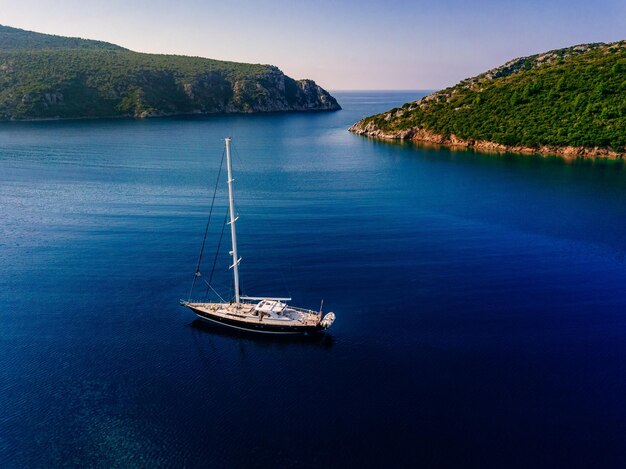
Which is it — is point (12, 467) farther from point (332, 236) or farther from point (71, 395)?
point (332, 236)

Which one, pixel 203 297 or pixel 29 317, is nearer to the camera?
pixel 29 317

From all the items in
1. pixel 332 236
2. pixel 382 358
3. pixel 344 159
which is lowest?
pixel 382 358

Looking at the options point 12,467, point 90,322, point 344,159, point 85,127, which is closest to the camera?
point 12,467

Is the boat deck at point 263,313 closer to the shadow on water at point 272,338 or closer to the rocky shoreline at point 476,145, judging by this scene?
the shadow on water at point 272,338

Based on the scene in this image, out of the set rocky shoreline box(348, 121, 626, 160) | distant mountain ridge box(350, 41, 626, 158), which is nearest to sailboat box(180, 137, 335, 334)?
rocky shoreline box(348, 121, 626, 160)

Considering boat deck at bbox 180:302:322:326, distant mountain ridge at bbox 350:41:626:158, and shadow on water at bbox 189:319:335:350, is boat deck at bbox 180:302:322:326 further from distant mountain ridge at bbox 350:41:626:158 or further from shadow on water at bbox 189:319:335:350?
distant mountain ridge at bbox 350:41:626:158

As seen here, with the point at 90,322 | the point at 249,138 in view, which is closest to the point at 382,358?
the point at 90,322

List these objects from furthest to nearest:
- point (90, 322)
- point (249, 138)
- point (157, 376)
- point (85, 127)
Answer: point (85, 127) < point (249, 138) < point (90, 322) < point (157, 376)

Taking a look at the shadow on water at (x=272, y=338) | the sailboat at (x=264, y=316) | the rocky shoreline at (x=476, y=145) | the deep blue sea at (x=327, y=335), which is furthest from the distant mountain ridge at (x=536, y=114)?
the shadow on water at (x=272, y=338)
